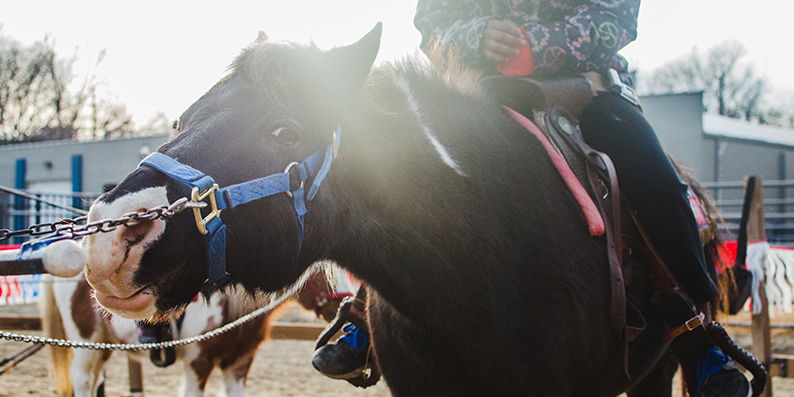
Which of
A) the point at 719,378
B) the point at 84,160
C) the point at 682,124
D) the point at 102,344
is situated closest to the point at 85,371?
the point at 102,344

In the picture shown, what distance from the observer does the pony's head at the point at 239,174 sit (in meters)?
1.45

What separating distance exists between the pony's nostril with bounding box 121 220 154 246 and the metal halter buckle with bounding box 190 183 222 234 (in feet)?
0.34

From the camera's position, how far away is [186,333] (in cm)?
473

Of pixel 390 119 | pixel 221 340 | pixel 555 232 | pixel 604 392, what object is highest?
pixel 390 119

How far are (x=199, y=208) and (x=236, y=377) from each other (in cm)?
408

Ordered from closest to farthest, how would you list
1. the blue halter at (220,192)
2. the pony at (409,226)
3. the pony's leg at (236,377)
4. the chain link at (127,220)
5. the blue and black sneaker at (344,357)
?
the chain link at (127,220), the blue halter at (220,192), the pony at (409,226), the blue and black sneaker at (344,357), the pony's leg at (236,377)

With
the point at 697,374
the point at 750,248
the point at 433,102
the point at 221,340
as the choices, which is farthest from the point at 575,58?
the point at 750,248

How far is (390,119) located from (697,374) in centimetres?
150

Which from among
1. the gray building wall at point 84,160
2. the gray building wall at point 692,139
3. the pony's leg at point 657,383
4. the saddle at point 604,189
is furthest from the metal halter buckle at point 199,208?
the gray building wall at point 84,160

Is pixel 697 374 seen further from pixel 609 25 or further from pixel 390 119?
pixel 390 119

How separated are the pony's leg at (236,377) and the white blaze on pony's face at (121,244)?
3904 millimetres

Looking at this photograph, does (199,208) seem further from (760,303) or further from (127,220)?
(760,303)

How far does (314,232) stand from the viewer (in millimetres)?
1784

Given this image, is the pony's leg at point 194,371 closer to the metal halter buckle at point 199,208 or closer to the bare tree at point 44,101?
the metal halter buckle at point 199,208
